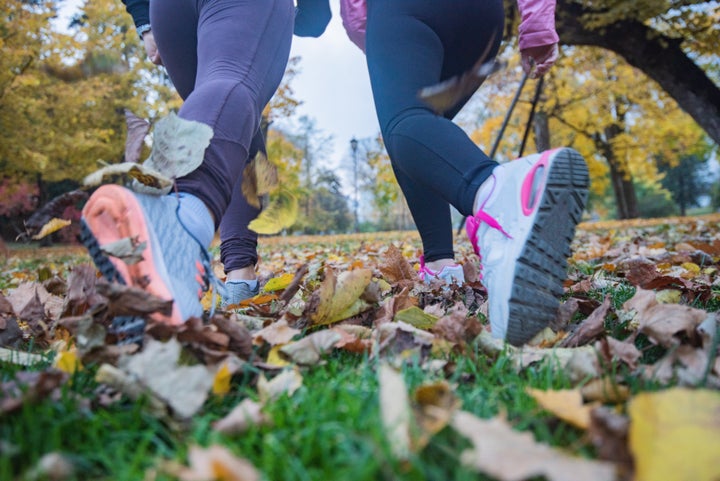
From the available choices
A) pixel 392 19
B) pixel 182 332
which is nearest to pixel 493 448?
pixel 182 332

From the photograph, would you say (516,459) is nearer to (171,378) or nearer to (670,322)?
(171,378)

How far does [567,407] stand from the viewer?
71 centimetres

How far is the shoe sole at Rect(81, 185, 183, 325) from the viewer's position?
104cm

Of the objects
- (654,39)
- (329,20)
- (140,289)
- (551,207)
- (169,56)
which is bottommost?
(140,289)

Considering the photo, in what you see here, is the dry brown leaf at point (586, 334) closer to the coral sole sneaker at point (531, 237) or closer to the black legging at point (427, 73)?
the coral sole sneaker at point (531, 237)

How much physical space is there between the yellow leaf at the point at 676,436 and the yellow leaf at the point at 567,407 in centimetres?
11

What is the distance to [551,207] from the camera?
1143 mm

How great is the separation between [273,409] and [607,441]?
1.49 feet

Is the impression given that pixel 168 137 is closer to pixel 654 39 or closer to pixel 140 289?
pixel 140 289

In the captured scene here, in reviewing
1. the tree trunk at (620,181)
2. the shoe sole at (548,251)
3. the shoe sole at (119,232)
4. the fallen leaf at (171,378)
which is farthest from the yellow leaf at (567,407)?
the tree trunk at (620,181)

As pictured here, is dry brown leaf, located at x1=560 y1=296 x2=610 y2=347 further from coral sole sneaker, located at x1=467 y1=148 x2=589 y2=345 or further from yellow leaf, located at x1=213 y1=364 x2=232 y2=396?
yellow leaf, located at x1=213 y1=364 x2=232 y2=396

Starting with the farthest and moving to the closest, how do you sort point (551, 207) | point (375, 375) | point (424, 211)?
1. point (424, 211)
2. point (551, 207)
3. point (375, 375)

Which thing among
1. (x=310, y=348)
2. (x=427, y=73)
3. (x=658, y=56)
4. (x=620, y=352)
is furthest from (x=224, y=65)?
(x=658, y=56)

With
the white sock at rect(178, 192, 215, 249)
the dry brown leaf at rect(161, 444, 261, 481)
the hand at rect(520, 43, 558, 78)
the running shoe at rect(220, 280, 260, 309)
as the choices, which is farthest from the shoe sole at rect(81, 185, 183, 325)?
the hand at rect(520, 43, 558, 78)
